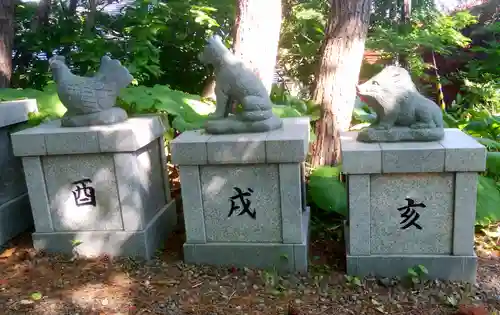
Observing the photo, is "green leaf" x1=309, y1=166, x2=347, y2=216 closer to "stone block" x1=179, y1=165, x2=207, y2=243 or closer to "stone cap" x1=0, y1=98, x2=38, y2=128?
"stone block" x1=179, y1=165, x2=207, y2=243

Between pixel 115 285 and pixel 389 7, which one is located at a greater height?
pixel 389 7

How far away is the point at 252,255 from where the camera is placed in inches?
136

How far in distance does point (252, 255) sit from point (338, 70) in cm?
228

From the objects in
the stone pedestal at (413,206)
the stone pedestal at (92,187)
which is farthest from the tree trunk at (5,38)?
the stone pedestal at (413,206)

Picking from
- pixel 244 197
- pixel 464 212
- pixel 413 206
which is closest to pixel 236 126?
pixel 244 197

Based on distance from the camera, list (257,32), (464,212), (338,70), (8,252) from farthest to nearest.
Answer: (338,70)
(257,32)
(8,252)
(464,212)

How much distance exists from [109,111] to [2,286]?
1.52m

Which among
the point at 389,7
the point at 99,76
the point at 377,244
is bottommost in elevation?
the point at 377,244

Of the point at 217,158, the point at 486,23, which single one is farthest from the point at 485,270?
the point at 486,23

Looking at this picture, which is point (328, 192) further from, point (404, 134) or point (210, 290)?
point (210, 290)

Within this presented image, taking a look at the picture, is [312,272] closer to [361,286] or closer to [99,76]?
[361,286]

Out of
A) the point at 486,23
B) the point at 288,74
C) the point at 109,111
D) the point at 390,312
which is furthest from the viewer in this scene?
the point at 486,23

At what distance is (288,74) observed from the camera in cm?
793

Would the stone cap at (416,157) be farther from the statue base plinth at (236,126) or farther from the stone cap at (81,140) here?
the stone cap at (81,140)
